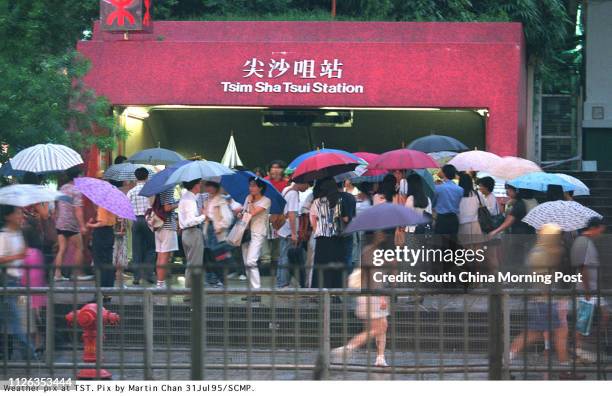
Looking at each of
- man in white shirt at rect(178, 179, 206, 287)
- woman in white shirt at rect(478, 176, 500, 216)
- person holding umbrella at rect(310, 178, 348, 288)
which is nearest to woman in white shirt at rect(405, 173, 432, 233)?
person holding umbrella at rect(310, 178, 348, 288)

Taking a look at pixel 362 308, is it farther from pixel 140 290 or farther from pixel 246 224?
pixel 246 224

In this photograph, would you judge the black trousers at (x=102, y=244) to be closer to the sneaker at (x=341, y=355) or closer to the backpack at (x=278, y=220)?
the backpack at (x=278, y=220)

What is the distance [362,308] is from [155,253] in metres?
6.53

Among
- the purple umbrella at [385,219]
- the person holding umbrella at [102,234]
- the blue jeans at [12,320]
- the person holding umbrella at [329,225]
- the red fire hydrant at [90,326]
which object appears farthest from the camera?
the person holding umbrella at [102,234]

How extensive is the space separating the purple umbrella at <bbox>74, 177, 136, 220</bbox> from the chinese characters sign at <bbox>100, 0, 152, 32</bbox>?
799 centimetres

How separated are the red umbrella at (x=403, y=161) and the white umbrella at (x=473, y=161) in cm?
136

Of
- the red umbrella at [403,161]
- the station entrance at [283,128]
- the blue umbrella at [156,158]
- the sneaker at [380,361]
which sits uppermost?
the station entrance at [283,128]

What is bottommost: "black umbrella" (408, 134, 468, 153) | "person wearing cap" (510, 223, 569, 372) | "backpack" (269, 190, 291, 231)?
"person wearing cap" (510, 223, 569, 372)

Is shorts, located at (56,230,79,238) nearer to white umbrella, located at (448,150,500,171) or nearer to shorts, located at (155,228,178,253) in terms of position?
shorts, located at (155,228,178,253)

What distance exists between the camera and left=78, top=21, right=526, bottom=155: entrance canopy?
21.0 meters

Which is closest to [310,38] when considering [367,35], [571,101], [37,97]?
[367,35]

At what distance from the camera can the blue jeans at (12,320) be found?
906 cm

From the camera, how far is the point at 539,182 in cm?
1489

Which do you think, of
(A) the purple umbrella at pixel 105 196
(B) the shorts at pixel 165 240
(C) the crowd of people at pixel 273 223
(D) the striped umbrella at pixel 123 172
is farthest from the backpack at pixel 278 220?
(D) the striped umbrella at pixel 123 172
